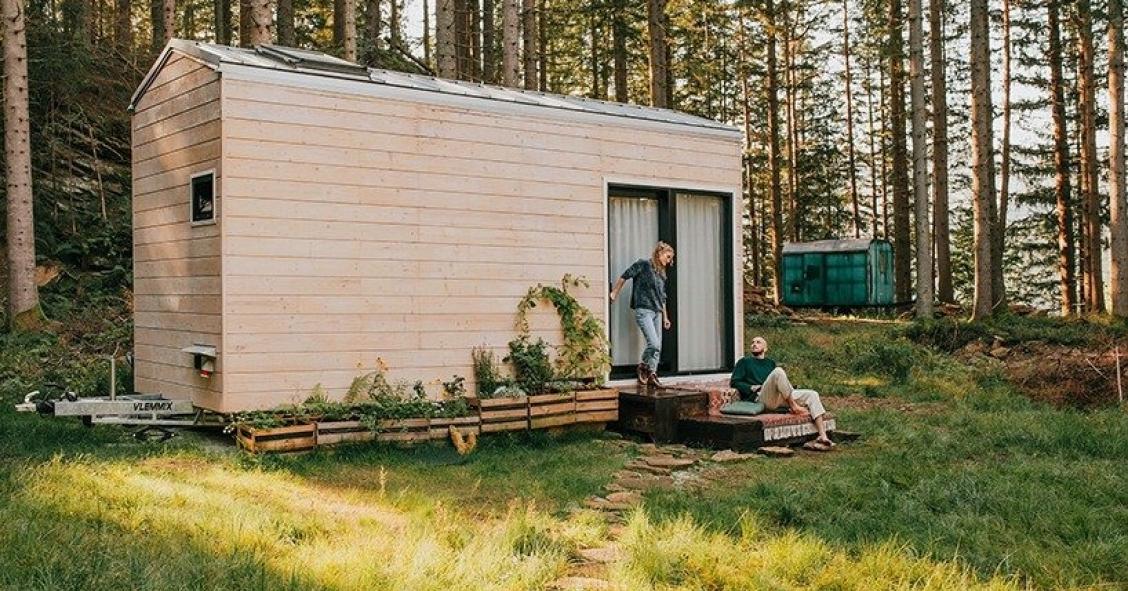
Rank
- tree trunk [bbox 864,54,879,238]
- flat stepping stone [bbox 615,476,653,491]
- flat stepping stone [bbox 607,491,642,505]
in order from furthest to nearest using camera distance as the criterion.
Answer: tree trunk [bbox 864,54,879,238] → flat stepping stone [bbox 615,476,653,491] → flat stepping stone [bbox 607,491,642,505]

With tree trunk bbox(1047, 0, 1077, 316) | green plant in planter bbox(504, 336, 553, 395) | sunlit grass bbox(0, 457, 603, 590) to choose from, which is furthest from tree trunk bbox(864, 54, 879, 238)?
sunlit grass bbox(0, 457, 603, 590)

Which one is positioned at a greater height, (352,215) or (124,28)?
(124,28)

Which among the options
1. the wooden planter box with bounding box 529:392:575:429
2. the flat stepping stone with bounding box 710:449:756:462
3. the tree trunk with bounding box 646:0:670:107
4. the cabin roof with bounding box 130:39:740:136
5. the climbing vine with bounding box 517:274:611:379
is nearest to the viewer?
the cabin roof with bounding box 130:39:740:136

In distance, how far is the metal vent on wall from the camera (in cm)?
786

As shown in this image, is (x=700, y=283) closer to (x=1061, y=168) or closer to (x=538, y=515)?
(x=538, y=515)

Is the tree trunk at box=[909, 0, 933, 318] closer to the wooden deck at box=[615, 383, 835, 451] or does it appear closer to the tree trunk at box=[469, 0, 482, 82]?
the wooden deck at box=[615, 383, 835, 451]

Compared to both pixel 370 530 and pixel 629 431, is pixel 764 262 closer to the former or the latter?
pixel 629 431

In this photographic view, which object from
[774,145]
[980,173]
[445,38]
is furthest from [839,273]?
[445,38]

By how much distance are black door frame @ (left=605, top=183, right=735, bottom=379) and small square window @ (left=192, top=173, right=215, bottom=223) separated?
387cm

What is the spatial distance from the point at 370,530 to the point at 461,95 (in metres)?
4.65

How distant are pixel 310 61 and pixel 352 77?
47 cm

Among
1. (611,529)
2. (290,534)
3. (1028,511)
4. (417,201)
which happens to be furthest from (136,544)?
(1028,511)

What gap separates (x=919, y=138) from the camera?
16891 mm

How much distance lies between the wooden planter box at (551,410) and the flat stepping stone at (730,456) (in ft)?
4.70
